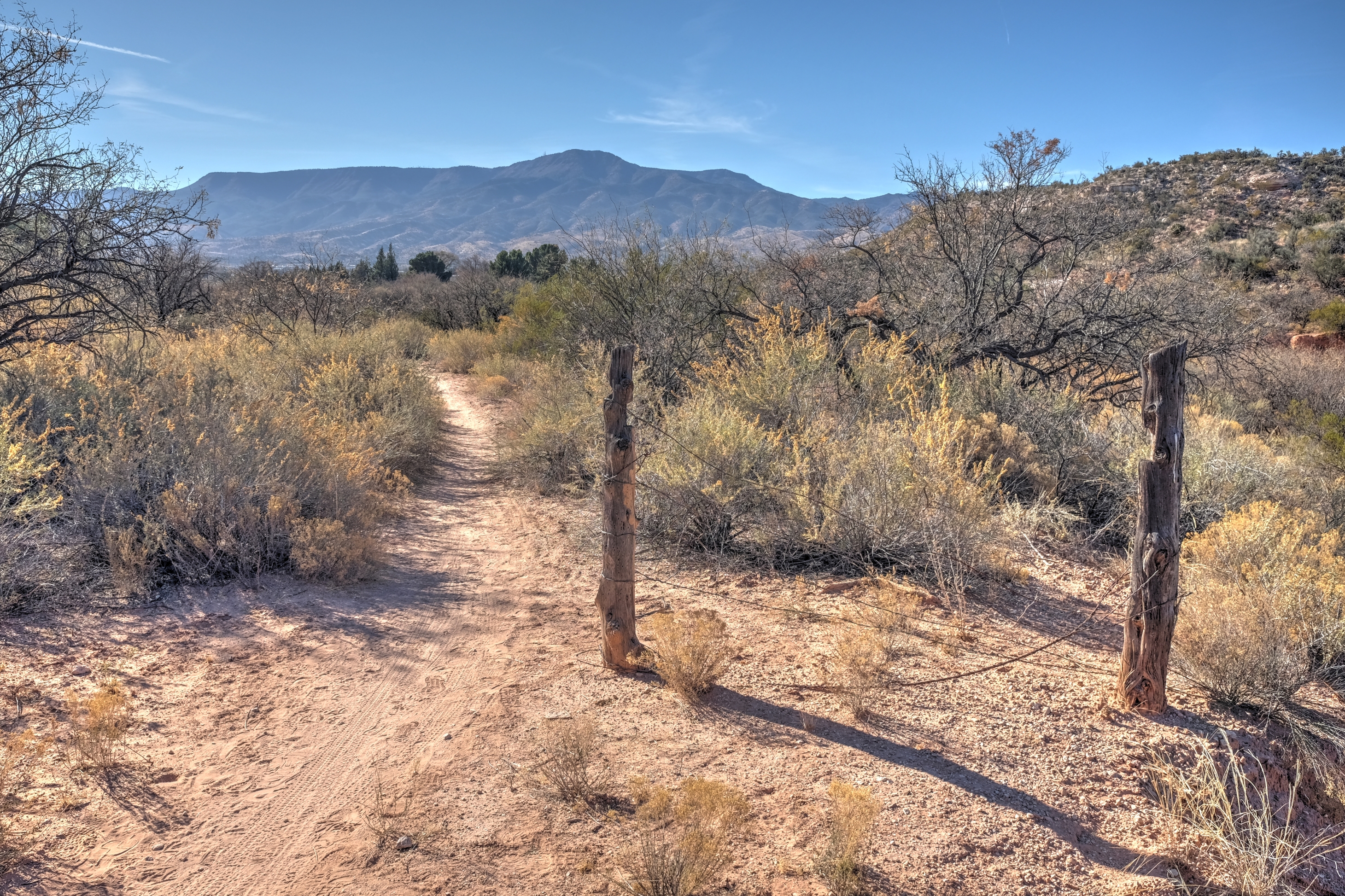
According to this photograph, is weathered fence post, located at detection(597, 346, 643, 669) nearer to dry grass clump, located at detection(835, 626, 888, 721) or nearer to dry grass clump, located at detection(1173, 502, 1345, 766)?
dry grass clump, located at detection(835, 626, 888, 721)

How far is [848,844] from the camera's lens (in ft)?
9.15

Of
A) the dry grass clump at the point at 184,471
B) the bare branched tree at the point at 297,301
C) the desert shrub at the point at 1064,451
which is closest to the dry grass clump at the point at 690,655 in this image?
the dry grass clump at the point at 184,471

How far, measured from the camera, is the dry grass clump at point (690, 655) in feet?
13.9

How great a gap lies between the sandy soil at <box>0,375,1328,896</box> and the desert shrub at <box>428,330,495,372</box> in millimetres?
→ 16152

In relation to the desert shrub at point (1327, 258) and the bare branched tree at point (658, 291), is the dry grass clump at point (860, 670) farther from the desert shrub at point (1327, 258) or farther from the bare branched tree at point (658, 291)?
the desert shrub at point (1327, 258)

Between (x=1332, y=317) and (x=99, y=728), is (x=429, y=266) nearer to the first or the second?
(x=1332, y=317)

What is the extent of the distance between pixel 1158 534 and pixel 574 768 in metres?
3.22

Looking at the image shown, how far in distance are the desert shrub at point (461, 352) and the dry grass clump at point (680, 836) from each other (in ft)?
61.9

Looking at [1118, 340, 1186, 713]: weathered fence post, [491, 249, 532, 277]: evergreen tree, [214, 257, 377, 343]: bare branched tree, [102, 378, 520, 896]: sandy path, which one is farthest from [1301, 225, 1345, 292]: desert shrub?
[491, 249, 532, 277]: evergreen tree

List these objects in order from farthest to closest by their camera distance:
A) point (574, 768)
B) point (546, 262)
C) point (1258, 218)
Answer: point (546, 262), point (1258, 218), point (574, 768)

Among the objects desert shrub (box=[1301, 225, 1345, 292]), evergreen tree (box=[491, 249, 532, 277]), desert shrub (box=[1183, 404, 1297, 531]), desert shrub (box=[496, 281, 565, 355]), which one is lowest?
desert shrub (box=[1183, 404, 1297, 531])

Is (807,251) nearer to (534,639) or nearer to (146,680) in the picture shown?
(534,639)

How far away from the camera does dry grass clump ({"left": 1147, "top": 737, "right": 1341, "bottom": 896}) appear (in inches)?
118

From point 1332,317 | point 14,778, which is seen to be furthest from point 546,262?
point 14,778
